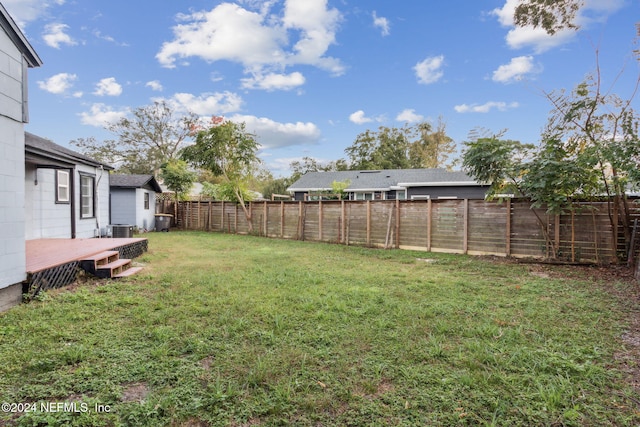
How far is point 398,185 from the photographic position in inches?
762

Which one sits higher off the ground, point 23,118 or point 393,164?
point 393,164

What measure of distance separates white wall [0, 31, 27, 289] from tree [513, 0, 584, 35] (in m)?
9.53

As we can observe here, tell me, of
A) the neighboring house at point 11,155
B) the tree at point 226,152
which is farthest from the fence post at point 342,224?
the neighboring house at point 11,155

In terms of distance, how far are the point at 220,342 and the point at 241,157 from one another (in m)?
13.0

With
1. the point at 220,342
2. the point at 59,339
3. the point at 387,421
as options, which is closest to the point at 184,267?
the point at 59,339

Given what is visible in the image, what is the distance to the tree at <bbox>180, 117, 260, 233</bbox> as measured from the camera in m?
14.3

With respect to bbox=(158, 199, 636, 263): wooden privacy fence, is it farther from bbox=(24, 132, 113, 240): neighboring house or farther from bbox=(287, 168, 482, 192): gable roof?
bbox=(287, 168, 482, 192): gable roof

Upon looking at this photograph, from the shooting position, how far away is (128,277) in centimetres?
539

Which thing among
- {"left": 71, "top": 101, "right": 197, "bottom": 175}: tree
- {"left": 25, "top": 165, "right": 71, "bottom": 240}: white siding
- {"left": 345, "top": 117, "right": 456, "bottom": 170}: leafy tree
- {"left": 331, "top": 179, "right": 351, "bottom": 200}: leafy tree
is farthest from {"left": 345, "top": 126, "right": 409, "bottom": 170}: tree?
Result: {"left": 25, "top": 165, "right": 71, "bottom": 240}: white siding

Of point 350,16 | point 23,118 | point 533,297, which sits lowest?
point 533,297

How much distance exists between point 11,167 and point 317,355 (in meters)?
4.31

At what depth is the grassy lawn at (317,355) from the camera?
1907mm

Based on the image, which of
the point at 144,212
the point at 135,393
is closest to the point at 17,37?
the point at 135,393

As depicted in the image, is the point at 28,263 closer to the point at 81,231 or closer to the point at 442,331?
the point at 81,231
